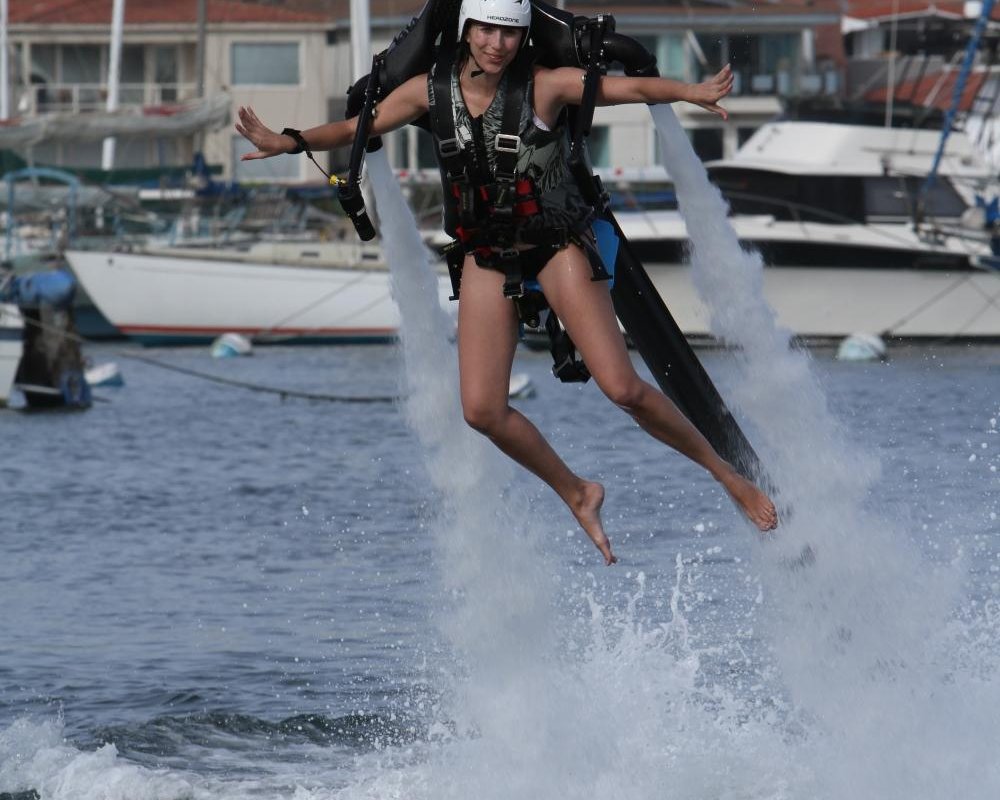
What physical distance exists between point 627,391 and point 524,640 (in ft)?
5.02

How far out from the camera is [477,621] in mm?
8305

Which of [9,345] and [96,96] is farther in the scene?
[96,96]

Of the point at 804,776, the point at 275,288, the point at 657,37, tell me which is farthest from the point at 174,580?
the point at 657,37

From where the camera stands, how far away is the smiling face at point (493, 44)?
23.1 ft

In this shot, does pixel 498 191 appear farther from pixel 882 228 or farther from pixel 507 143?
pixel 882 228

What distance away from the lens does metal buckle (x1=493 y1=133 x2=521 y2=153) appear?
718 cm

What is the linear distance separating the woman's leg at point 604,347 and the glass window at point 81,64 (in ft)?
173

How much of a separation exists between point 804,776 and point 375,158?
3.14 metres

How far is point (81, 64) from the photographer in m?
58.2

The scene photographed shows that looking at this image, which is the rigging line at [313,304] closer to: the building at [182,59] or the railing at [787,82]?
the building at [182,59]

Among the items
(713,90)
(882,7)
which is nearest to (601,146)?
(882,7)

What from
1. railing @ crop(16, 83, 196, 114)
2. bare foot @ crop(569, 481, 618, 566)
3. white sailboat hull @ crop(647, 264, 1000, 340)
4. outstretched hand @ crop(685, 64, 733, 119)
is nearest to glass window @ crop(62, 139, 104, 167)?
railing @ crop(16, 83, 196, 114)

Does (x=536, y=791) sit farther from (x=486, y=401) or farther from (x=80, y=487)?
(x=80, y=487)

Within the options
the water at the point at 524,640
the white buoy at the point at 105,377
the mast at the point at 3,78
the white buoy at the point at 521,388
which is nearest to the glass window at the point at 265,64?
the mast at the point at 3,78
